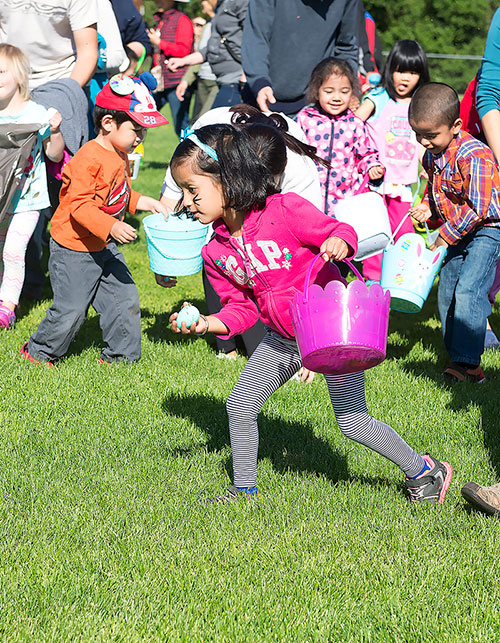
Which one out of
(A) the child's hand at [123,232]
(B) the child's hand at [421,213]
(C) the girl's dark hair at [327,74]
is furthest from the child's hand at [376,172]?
(A) the child's hand at [123,232]

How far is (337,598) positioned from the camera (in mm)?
2705

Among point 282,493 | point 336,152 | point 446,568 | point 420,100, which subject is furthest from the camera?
point 336,152

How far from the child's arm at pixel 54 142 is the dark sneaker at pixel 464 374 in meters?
2.93

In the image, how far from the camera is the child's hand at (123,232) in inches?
172

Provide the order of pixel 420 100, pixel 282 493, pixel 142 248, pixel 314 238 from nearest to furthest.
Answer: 1. pixel 314 238
2. pixel 282 493
3. pixel 420 100
4. pixel 142 248

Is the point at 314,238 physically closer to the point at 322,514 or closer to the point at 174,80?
the point at 322,514

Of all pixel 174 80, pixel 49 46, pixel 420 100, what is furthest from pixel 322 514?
pixel 174 80

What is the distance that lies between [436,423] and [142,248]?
4.60m

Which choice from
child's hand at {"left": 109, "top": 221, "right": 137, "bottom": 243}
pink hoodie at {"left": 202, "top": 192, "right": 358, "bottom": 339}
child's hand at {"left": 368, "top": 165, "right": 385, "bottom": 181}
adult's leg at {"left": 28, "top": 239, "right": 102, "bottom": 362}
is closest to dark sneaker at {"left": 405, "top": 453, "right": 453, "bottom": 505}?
pink hoodie at {"left": 202, "top": 192, "right": 358, "bottom": 339}

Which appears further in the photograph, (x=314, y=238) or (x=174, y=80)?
(x=174, y=80)

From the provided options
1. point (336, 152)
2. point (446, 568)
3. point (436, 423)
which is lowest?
point (436, 423)

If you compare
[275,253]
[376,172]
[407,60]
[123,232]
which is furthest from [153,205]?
[407,60]

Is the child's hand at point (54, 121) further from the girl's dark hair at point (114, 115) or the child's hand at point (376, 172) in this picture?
the child's hand at point (376, 172)

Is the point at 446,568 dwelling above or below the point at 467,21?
above
